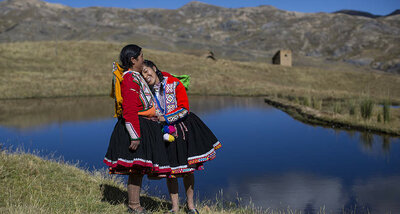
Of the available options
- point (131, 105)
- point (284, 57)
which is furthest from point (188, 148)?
point (284, 57)

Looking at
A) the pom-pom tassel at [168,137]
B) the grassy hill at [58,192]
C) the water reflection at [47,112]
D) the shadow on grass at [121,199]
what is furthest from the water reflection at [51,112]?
the pom-pom tassel at [168,137]

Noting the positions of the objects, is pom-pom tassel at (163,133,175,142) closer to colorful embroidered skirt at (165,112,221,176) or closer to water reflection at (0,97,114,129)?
colorful embroidered skirt at (165,112,221,176)

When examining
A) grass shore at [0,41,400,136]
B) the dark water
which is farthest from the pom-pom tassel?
grass shore at [0,41,400,136]

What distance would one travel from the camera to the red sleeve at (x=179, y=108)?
466 cm

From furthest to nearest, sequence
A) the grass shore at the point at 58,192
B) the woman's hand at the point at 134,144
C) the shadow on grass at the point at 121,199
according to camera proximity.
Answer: the shadow on grass at the point at 121,199
the grass shore at the point at 58,192
the woman's hand at the point at 134,144

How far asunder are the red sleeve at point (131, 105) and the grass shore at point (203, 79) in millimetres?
12467

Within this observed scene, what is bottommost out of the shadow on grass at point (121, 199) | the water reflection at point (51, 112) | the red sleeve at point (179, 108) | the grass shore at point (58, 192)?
the water reflection at point (51, 112)

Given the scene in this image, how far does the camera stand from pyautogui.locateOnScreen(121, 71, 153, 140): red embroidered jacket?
4387 mm

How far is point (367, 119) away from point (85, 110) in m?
12.5

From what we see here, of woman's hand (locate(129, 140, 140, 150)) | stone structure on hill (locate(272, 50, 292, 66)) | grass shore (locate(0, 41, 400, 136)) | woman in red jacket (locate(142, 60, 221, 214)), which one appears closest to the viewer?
woman's hand (locate(129, 140, 140, 150))

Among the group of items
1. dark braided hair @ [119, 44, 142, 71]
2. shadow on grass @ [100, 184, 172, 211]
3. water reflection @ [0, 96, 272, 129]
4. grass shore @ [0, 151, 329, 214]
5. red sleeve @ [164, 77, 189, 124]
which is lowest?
water reflection @ [0, 96, 272, 129]

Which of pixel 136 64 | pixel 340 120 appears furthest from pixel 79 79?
pixel 136 64

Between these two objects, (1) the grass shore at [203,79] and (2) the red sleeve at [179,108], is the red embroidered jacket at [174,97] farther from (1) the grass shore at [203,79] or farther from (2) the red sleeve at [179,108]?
(1) the grass shore at [203,79]

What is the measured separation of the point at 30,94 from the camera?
28156 mm
